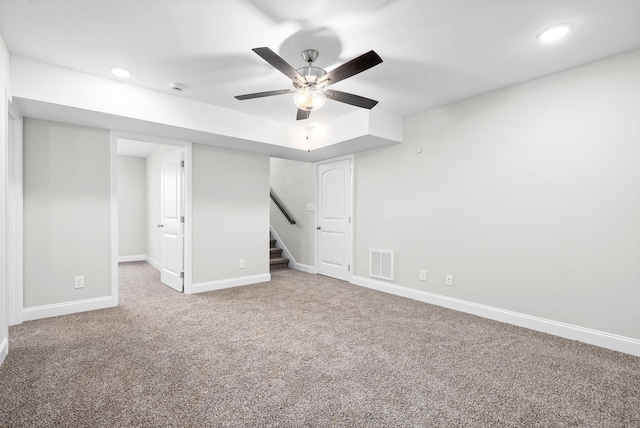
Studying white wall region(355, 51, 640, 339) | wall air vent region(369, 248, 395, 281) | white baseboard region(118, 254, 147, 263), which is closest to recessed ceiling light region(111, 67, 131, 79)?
white wall region(355, 51, 640, 339)

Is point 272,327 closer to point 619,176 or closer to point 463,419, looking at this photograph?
point 463,419

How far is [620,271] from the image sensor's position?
8.41 ft

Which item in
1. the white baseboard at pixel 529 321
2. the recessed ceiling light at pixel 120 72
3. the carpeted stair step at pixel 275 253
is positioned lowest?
the white baseboard at pixel 529 321

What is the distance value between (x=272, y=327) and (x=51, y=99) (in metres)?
2.94

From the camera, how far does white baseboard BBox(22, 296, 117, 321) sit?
3.19 m

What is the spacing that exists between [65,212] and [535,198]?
4936 millimetres

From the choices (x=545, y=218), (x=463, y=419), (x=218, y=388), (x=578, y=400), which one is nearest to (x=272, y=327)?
(x=218, y=388)

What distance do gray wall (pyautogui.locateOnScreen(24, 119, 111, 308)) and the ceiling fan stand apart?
7.29ft

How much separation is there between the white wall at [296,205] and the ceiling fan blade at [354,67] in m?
3.39

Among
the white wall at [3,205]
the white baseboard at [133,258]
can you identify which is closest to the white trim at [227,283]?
the white wall at [3,205]

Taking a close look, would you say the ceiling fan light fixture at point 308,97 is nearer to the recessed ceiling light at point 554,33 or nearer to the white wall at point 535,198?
the recessed ceiling light at point 554,33

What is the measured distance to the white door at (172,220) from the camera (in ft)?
14.3

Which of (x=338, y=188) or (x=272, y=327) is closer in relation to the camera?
(x=272, y=327)

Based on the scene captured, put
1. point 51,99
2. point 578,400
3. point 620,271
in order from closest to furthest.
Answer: point 578,400
point 620,271
point 51,99
